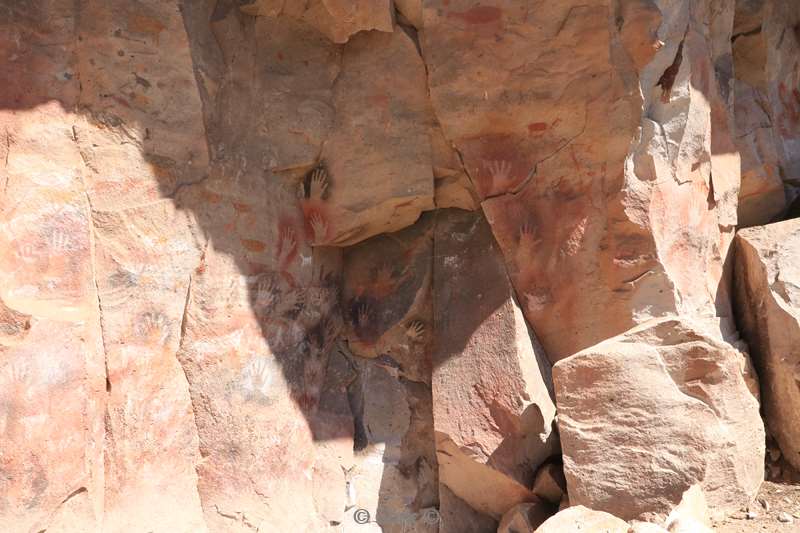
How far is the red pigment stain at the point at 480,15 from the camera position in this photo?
3.60 metres

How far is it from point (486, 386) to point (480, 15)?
1909mm

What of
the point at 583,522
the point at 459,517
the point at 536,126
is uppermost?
the point at 536,126

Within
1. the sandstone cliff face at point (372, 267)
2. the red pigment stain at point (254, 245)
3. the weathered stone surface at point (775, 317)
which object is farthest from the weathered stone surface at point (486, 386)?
the weathered stone surface at point (775, 317)

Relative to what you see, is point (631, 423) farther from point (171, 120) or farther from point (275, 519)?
point (171, 120)

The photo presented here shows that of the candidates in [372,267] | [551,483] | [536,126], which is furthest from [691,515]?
[372,267]

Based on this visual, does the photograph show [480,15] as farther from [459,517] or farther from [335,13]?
[459,517]

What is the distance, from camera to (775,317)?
376cm

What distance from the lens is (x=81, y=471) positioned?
9.82 feet

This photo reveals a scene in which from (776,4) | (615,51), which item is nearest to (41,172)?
(615,51)

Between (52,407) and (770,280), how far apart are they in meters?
3.54

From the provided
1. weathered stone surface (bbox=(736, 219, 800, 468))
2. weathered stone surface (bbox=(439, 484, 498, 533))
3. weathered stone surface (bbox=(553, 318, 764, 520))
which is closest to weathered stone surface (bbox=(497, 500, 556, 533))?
weathered stone surface (bbox=(439, 484, 498, 533))

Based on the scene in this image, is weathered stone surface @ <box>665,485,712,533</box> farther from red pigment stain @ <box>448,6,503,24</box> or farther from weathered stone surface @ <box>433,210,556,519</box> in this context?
red pigment stain @ <box>448,6,503,24</box>

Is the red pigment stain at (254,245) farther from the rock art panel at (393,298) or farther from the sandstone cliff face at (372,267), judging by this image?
the rock art panel at (393,298)

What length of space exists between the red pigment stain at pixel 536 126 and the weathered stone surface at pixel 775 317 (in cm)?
136
